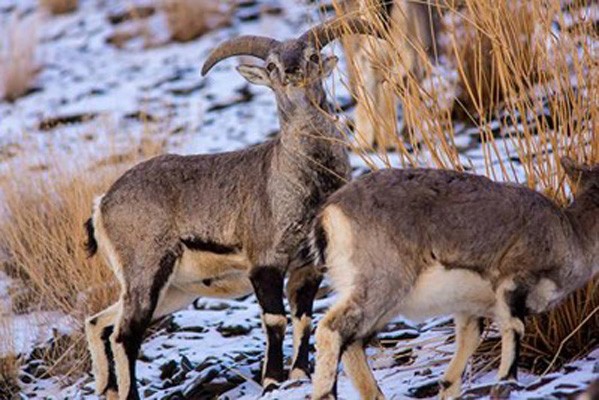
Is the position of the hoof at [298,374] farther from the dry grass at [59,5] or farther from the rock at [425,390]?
the dry grass at [59,5]

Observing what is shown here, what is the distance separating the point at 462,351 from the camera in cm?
562

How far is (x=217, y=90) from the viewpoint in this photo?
1398 centimetres

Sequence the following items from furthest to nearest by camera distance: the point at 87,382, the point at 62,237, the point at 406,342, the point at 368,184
→ 1. the point at 62,237
2. the point at 87,382
3. the point at 406,342
4. the point at 368,184

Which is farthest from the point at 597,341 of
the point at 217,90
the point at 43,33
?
the point at 43,33

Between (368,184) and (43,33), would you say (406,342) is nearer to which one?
(368,184)

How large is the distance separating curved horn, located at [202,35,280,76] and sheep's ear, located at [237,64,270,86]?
85 mm

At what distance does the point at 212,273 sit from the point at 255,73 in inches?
49.2

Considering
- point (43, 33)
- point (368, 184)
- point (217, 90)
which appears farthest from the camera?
point (43, 33)

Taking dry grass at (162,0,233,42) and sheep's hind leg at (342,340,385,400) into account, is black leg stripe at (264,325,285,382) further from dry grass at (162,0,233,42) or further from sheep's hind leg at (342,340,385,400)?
dry grass at (162,0,233,42)

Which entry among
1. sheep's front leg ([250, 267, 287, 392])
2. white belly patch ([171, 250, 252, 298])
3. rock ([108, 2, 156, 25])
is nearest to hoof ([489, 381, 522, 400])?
sheep's front leg ([250, 267, 287, 392])

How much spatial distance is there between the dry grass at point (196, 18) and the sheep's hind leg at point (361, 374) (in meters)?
10.9

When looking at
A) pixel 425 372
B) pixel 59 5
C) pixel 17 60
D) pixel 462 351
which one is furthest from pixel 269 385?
pixel 59 5

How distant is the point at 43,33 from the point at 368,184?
41.4 feet

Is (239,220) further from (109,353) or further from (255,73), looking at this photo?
(109,353)
